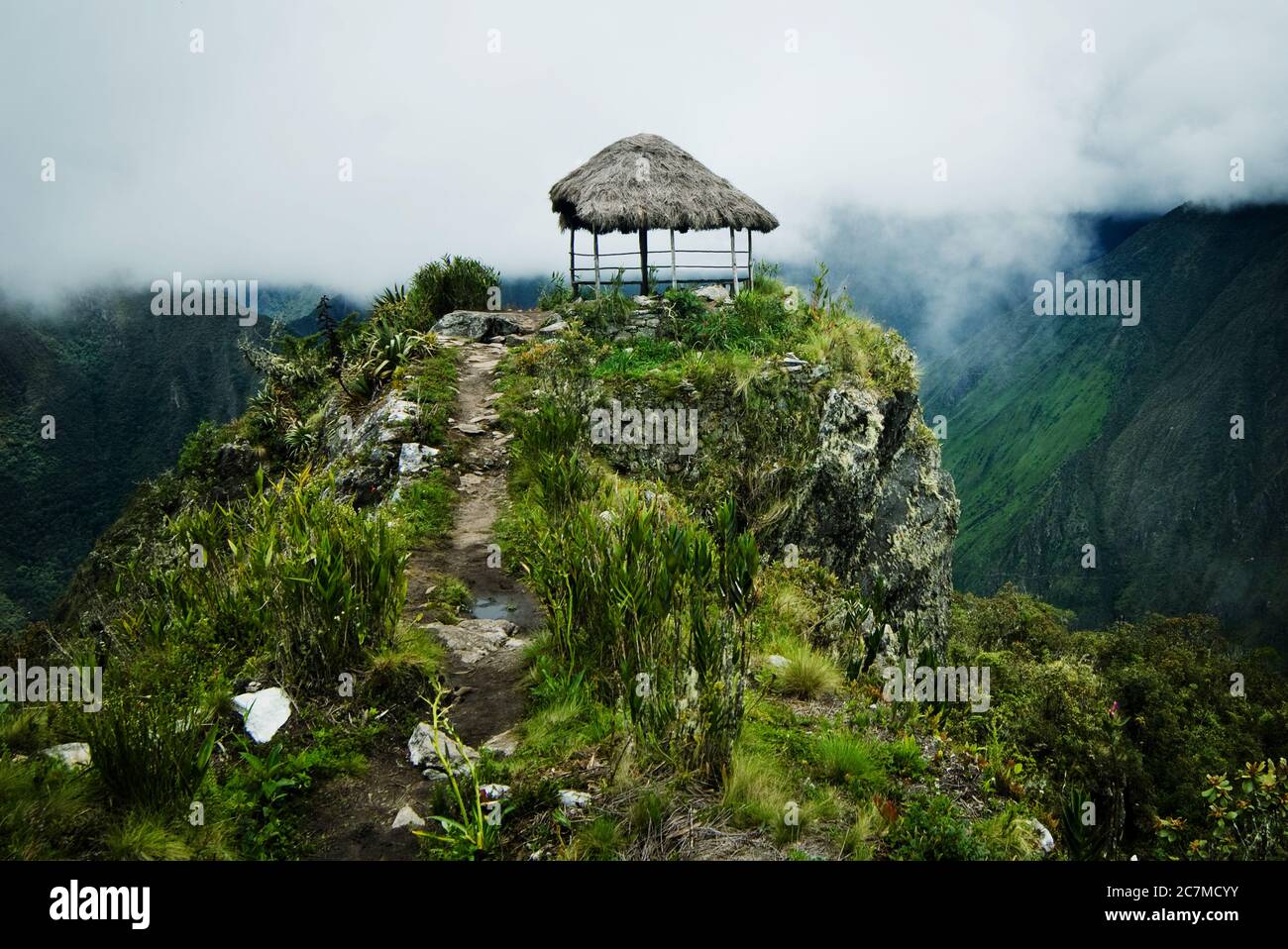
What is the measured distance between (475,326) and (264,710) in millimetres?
13383

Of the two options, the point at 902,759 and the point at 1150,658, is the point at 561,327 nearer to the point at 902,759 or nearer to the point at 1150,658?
the point at 902,759

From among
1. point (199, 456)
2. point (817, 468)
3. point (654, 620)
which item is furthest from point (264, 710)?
point (199, 456)

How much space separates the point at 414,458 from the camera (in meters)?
9.90

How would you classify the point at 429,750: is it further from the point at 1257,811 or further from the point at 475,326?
the point at 475,326

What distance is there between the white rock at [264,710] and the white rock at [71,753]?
72 centimetres

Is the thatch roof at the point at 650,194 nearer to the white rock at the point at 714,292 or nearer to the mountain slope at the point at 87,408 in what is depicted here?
the white rock at the point at 714,292

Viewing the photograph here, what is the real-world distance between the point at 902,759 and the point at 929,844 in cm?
100

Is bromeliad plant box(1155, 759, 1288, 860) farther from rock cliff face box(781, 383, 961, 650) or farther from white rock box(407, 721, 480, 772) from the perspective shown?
white rock box(407, 721, 480, 772)

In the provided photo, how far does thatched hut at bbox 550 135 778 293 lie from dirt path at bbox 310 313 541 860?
8561 millimetres

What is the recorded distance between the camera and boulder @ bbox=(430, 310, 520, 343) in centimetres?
1661

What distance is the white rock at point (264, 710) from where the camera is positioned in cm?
419

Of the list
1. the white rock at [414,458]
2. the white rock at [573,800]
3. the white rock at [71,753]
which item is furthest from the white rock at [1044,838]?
the white rock at [414,458]
